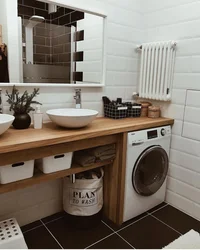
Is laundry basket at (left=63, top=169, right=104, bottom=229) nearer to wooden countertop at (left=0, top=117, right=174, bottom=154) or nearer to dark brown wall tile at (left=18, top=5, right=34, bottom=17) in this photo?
wooden countertop at (left=0, top=117, right=174, bottom=154)

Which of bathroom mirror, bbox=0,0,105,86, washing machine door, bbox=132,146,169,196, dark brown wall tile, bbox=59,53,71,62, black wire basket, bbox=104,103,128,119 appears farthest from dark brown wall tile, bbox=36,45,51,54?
washing machine door, bbox=132,146,169,196

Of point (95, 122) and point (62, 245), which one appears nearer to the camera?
point (62, 245)

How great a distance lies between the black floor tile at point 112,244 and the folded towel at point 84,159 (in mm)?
601

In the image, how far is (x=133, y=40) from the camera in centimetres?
228

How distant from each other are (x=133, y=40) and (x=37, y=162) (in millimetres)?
1504

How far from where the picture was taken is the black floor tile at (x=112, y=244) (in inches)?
66.6

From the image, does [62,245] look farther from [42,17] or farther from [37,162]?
[42,17]

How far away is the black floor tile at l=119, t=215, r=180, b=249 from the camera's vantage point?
173cm

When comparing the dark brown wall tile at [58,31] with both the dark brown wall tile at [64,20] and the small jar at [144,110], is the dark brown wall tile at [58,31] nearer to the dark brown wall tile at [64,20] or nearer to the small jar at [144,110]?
the dark brown wall tile at [64,20]

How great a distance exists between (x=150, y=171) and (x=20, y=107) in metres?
1.27

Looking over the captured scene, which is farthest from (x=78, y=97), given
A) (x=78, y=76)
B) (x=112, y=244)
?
(x=112, y=244)

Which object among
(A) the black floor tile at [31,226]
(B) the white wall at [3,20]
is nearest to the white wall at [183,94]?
(A) the black floor tile at [31,226]

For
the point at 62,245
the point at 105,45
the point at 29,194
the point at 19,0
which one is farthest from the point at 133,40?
the point at 62,245

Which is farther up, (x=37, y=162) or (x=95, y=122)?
(x=95, y=122)
